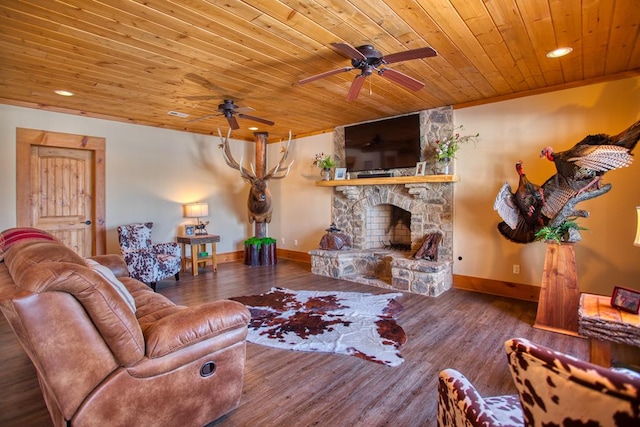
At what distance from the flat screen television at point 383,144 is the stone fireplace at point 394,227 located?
0.14 m

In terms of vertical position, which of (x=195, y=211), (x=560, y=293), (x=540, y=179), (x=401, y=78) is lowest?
(x=560, y=293)

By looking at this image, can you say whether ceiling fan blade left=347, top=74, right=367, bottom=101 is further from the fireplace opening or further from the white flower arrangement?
the fireplace opening

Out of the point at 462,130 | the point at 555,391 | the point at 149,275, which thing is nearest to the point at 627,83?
the point at 462,130

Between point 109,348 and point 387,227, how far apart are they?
196 inches

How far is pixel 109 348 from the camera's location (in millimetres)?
1514

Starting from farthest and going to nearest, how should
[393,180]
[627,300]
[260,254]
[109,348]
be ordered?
[260,254], [393,180], [627,300], [109,348]

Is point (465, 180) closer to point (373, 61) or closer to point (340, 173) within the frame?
point (340, 173)

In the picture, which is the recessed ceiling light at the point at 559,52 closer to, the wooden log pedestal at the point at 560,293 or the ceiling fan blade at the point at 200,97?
the wooden log pedestal at the point at 560,293

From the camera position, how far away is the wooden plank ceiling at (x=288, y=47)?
7.47 feet

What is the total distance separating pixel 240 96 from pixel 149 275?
279 cm

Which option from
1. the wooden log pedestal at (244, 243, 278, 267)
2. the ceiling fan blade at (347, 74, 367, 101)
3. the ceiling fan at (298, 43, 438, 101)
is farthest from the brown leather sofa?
the wooden log pedestal at (244, 243, 278, 267)

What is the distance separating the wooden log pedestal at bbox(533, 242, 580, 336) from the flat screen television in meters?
2.31

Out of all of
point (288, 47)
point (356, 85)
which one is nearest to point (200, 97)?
point (288, 47)

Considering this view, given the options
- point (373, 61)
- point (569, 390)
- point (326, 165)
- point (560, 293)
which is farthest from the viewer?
point (326, 165)
